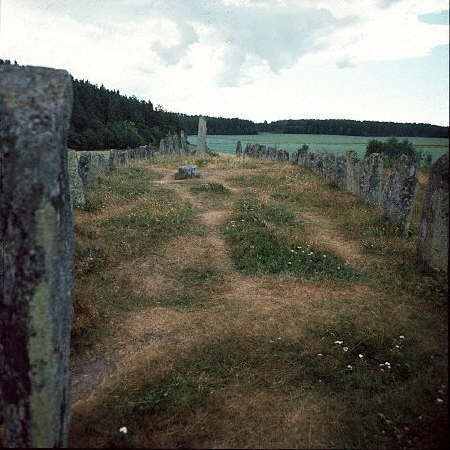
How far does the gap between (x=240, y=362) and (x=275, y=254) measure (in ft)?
15.9

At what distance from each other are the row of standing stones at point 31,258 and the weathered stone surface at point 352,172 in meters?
16.0

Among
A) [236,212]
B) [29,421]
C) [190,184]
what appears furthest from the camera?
[190,184]

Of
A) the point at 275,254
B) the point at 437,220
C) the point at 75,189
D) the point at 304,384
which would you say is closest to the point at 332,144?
the point at 75,189

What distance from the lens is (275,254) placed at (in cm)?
1109

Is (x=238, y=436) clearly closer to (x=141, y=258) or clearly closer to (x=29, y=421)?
(x=29, y=421)

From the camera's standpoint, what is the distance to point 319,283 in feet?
31.0

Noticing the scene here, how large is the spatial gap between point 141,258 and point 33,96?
23.8 ft

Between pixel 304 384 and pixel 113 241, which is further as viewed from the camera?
pixel 113 241

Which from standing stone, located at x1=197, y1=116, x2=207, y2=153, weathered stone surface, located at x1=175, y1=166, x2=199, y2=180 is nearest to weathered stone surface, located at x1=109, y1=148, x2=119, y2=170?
weathered stone surface, located at x1=175, y1=166, x2=199, y2=180

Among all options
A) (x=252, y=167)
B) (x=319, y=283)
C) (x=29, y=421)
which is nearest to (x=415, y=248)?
(x=319, y=283)

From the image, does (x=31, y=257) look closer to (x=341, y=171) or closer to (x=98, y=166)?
(x=341, y=171)

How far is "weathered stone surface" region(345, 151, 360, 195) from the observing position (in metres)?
18.2

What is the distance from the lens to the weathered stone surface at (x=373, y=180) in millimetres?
16016

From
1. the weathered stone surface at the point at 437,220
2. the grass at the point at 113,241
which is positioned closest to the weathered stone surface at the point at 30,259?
the grass at the point at 113,241
